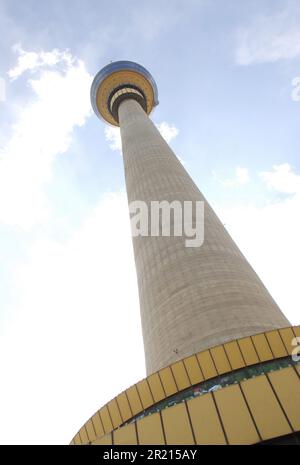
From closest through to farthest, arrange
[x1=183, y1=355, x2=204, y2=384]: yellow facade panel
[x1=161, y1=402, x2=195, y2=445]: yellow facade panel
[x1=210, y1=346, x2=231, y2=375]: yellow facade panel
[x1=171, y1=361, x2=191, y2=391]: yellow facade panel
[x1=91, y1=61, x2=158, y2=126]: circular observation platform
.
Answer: [x1=161, y1=402, x2=195, y2=445]: yellow facade panel → [x1=210, y1=346, x2=231, y2=375]: yellow facade panel → [x1=183, y1=355, x2=204, y2=384]: yellow facade panel → [x1=171, y1=361, x2=191, y2=391]: yellow facade panel → [x1=91, y1=61, x2=158, y2=126]: circular observation platform

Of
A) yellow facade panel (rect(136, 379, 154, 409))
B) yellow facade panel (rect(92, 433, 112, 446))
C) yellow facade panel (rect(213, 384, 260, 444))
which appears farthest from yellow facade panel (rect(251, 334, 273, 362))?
yellow facade panel (rect(92, 433, 112, 446))

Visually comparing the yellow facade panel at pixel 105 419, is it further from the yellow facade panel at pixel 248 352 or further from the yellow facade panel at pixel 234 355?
the yellow facade panel at pixel 248 352

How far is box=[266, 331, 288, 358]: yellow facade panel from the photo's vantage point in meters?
11.3

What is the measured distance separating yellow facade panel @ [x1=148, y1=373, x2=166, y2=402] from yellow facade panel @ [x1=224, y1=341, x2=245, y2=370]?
212 cm

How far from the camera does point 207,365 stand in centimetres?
1118

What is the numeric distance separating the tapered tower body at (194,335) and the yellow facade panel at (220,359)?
28 millimetres

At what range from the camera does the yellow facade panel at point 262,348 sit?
1125cm

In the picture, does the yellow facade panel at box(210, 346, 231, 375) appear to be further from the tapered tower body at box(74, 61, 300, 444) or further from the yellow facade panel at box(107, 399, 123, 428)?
the yellow facade panel at box(107, 399, 123, 428)

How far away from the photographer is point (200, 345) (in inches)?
525

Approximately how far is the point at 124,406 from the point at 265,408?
606 centimetres

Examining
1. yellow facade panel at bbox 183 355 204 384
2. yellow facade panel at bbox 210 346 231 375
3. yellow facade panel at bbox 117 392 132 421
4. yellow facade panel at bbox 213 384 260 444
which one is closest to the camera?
yellow facade panel at bbox 213 384 260 444
